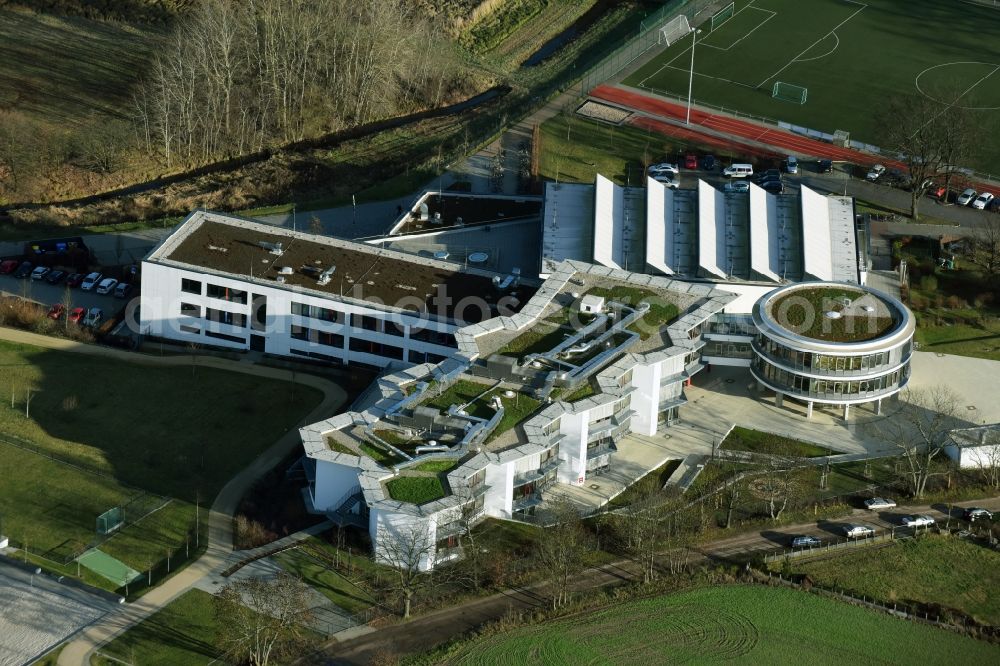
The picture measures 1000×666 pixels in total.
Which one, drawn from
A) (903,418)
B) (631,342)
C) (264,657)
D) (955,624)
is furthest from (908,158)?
(264,657)

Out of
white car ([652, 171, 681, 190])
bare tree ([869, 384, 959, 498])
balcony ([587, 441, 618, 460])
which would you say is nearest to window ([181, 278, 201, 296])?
balcony ([587, 441, 618, 460])

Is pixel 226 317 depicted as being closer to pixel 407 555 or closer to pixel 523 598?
pixel 407 555

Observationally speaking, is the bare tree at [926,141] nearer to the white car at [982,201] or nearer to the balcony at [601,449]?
the white car at [982,201]

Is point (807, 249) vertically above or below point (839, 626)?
above

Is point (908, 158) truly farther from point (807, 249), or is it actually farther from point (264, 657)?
point (264, 657)

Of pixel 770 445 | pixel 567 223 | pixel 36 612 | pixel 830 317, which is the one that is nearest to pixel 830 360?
pixel 830 317

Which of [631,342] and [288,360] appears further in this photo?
[288,360]

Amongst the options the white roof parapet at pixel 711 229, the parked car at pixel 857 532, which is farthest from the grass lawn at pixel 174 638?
the white roof parapet at pixel 711 229
